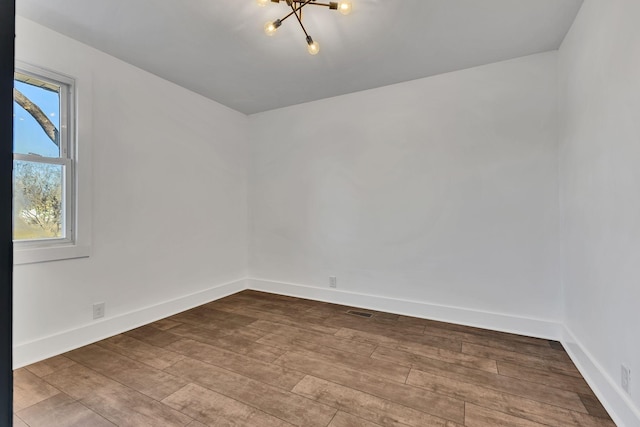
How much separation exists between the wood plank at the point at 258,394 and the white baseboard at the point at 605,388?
5.03 feet

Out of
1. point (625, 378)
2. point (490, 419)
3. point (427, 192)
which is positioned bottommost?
point (490, 419)

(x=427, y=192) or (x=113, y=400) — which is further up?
(x=427, y=192)

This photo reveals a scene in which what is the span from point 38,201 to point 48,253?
44 cm

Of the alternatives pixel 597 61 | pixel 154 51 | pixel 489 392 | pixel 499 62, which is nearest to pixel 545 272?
pixel 489 392

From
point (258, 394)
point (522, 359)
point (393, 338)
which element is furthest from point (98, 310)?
point (522, 359)

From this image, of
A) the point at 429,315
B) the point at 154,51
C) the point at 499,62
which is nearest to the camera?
the point at 154,51

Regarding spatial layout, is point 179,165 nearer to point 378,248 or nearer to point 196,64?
point 196,64

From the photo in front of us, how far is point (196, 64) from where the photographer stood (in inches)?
109

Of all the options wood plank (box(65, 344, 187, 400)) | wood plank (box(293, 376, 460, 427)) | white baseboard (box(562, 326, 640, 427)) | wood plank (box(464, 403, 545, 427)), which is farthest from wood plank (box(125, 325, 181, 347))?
white baseboard (box(562, 326, 640, 427))

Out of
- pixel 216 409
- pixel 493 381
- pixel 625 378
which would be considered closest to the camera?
pixel 625 378

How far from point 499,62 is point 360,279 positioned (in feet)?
8.78

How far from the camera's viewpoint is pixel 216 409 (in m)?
1.65

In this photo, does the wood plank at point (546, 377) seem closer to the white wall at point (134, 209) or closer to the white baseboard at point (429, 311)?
the white baseboard at point (429, 311)

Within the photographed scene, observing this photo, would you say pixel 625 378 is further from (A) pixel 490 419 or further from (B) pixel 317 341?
(B) pixel 317 341
